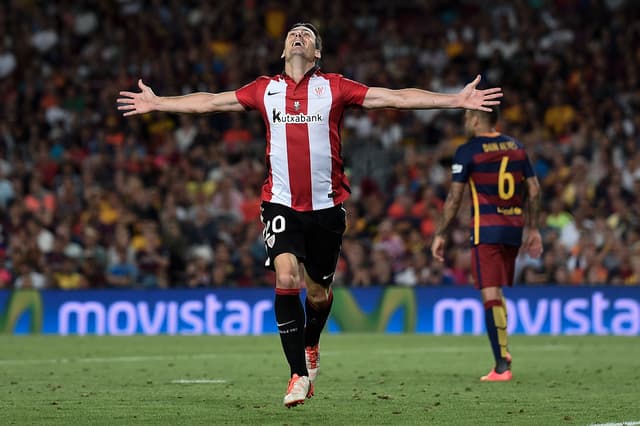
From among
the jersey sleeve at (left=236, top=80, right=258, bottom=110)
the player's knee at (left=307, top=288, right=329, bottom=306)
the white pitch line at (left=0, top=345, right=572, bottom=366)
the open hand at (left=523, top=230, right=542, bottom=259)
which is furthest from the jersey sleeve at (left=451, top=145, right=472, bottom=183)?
the white pitch line at (left=0, top=345, right=572, bottom=366)

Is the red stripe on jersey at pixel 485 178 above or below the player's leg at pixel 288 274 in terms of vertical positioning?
above

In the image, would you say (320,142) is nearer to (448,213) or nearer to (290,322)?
(290,322)

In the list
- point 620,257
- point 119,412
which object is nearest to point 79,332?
point 620,257

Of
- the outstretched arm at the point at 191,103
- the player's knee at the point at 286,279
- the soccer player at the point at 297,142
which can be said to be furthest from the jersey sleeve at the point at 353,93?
the player's knee at the point at 286,279

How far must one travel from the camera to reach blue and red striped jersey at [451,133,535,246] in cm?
1175

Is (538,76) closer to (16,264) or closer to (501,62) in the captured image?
(501,62)

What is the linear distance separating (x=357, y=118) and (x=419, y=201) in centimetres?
283

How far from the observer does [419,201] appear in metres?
22.3

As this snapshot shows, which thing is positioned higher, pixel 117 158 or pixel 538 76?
pixel 538 76

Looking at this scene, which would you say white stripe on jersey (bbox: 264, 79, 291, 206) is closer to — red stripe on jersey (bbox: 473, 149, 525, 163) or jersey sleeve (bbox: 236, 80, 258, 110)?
jersey sleeve (bbox: 236, 80, 258, 110)

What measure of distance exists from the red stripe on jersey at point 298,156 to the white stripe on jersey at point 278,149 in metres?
0.03

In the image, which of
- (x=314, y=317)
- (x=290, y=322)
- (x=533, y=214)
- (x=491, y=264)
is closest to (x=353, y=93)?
(x=290, y=322)

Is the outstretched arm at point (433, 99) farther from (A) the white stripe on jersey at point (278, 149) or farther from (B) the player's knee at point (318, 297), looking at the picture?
(B) the player's knee at point (318, 297)

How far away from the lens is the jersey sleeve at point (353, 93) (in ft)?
29.7
